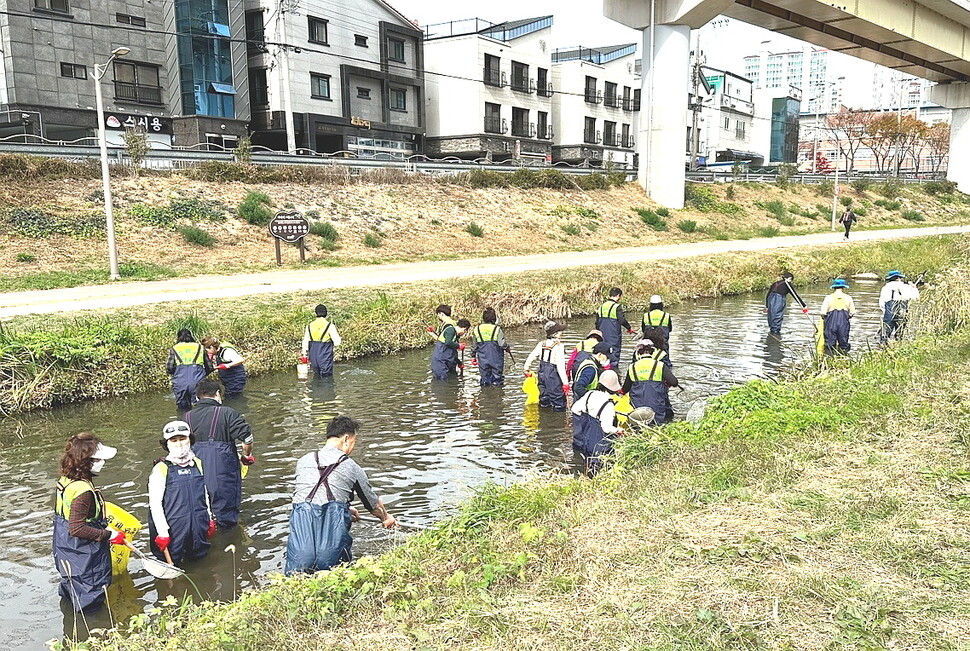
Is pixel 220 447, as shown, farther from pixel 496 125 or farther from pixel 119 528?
pixel 496 125

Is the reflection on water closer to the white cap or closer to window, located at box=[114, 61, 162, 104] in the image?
the white cap

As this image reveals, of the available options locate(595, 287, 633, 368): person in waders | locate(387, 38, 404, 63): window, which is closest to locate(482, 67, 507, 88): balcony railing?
locate(387, 38, 404, 63): window

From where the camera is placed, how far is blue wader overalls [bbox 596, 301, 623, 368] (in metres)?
14.3

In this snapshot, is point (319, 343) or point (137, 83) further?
point (137, 83)

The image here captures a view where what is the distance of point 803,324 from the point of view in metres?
20.6

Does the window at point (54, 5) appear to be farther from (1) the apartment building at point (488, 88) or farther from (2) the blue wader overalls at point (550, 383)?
(2) the blue wader overalls at point (550, 383)

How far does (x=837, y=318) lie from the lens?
1534 cm

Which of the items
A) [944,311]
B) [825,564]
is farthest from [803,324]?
[825,564]

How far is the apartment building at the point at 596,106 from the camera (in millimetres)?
64375

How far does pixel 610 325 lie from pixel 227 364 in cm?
711

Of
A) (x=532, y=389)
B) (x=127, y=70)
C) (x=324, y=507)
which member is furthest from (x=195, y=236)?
(x=324, y=507)

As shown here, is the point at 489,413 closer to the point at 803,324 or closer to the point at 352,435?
the point at 352,435

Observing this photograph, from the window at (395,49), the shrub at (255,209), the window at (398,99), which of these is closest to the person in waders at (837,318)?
the shrub at (255,209)

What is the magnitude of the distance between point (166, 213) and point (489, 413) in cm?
1919
